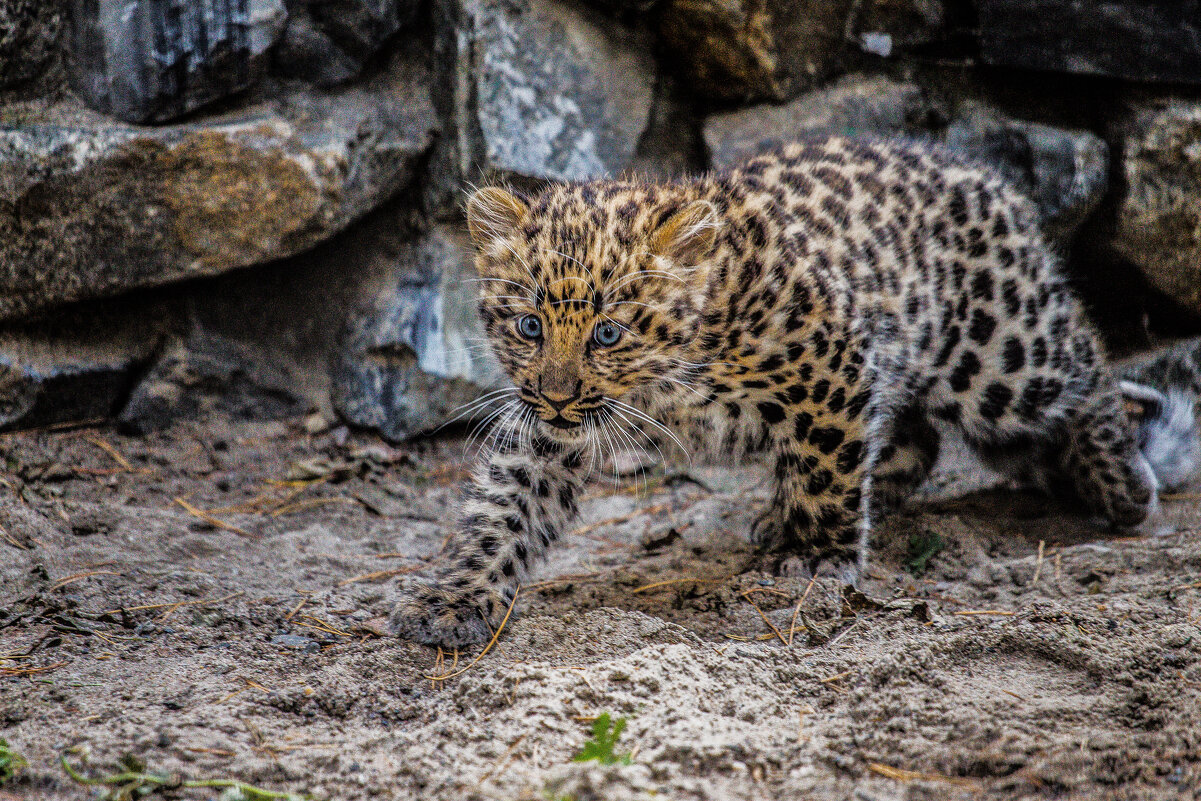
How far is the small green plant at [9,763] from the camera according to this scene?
251 cm

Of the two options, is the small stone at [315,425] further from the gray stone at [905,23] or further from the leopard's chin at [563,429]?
the gray stone at [905,23]

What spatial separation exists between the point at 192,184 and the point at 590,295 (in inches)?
103

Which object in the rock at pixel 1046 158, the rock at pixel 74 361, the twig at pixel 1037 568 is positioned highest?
the rock at pixel 1046 158

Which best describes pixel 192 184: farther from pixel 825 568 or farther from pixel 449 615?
pixel 825 568

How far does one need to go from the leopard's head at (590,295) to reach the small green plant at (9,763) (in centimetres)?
189

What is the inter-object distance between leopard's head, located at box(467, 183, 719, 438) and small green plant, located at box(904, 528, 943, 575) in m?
1.47

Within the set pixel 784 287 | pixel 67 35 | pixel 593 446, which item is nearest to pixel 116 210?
pixel 67 35

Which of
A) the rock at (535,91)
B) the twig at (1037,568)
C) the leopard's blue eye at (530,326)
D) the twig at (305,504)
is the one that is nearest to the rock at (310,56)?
the rock at (535,91)

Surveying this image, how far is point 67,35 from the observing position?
4.79 meters

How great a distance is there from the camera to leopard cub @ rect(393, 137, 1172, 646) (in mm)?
3627

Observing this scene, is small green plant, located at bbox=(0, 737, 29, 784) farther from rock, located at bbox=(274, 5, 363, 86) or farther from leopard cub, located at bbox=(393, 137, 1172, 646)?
rock, located at bbox=(274, 5, 363, 86)

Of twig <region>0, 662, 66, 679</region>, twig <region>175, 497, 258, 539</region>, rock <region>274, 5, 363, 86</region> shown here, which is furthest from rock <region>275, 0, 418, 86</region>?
twig <region>0, 662, 66, 679</region>

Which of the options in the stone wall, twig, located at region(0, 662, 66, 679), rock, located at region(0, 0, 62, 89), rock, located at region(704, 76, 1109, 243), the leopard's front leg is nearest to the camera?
twig, located at region(0, 662, 66, 679)

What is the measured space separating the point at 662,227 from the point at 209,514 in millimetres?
2671
